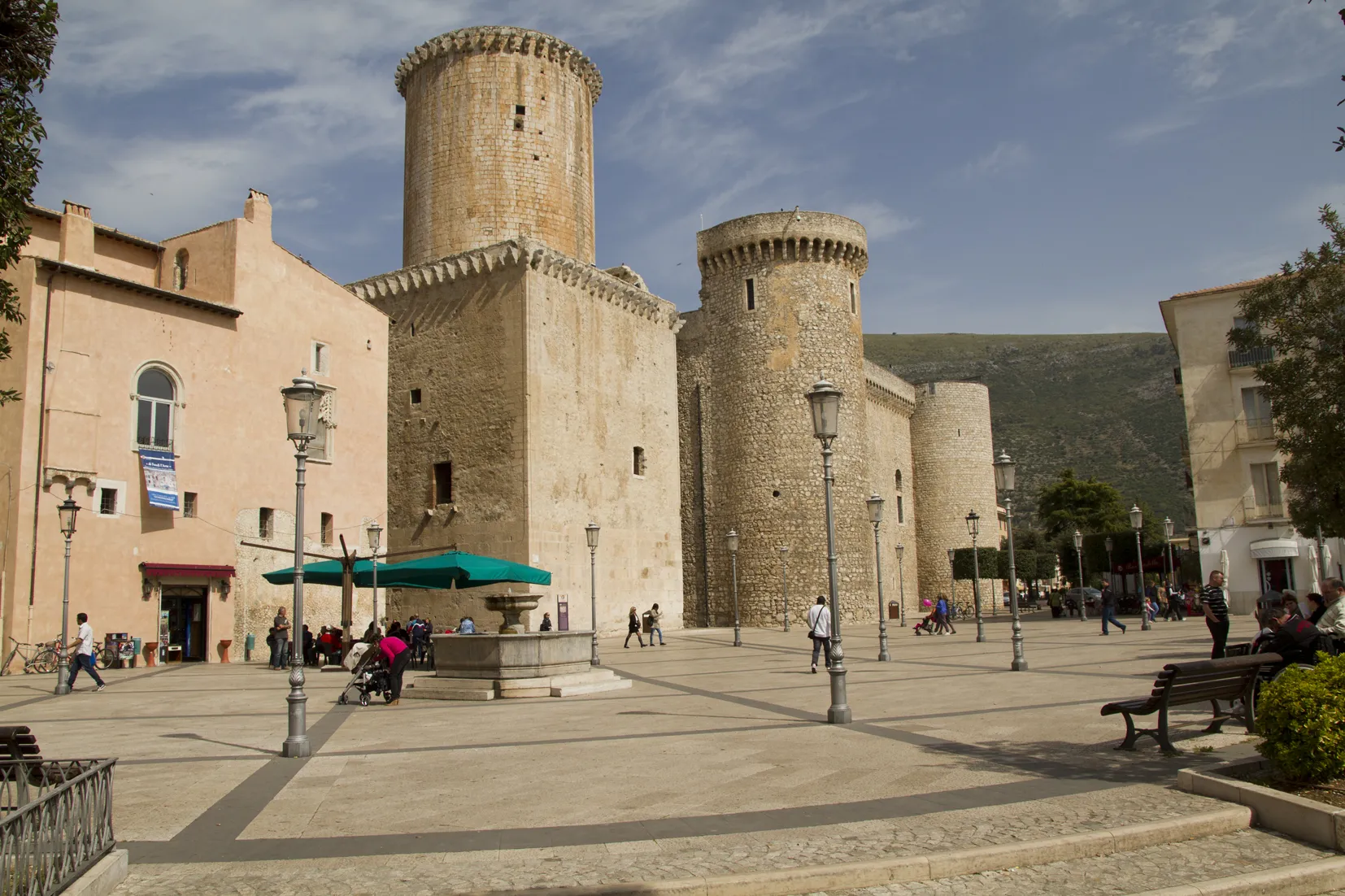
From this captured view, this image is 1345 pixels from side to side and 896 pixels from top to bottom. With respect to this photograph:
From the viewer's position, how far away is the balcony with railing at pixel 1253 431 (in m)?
30.9

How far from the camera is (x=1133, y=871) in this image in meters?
5.39

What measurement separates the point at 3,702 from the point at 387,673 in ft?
20.2

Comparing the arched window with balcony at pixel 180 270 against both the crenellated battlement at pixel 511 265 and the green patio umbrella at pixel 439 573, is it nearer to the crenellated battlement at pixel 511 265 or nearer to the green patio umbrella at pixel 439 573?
the crenellated battlement at pixel 511 265

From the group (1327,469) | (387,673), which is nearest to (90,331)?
(387,673)

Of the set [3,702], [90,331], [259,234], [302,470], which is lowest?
[3,702]

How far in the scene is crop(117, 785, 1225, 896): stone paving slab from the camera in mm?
5188

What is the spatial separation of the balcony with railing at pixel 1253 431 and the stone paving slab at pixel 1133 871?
29208mm

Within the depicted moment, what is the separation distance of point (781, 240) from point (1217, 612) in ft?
88.7

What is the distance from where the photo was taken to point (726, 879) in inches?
198

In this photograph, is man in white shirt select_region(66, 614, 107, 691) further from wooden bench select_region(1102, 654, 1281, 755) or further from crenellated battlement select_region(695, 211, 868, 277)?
crenellated battlement select_region(695, 211, 868, 277)

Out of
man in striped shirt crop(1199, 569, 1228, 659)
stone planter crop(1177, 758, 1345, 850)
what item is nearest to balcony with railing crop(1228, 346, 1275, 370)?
man in striped shirt crop(1199, 569, 1228, 659)

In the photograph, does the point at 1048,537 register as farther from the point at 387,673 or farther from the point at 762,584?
the point at 387,673

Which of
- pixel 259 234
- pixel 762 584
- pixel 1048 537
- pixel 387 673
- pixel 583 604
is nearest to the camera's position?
pixel 387 673

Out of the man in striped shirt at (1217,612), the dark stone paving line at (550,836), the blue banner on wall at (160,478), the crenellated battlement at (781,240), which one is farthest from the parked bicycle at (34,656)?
the crenellated battlement at (781,240)
